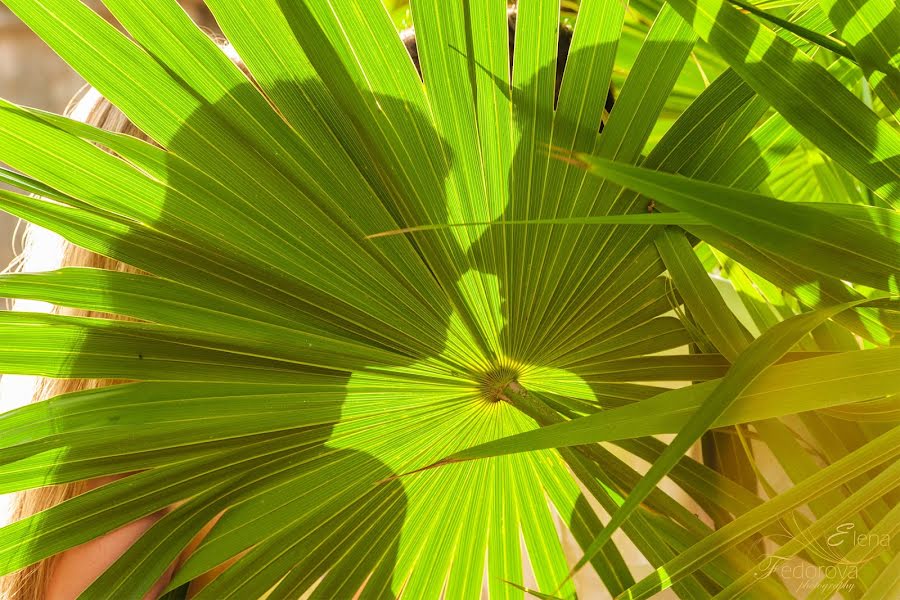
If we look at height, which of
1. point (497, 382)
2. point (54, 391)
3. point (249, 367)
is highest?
point (54, 391)

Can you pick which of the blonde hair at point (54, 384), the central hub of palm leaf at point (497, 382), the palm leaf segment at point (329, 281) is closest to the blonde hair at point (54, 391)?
the blonde hair at point (54, 384)

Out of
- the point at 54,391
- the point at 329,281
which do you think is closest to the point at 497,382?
the point at 329,281

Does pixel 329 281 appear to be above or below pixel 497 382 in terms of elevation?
above

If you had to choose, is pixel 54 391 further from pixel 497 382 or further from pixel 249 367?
pixel 497 382

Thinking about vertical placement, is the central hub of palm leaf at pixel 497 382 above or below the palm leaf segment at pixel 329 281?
below

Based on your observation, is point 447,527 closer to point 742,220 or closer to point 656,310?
point 656,310

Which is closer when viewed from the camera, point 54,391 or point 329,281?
point 329,281

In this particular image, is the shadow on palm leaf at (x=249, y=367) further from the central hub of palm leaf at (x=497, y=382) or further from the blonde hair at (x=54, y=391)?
the blonde hair at (x=54, y=391)

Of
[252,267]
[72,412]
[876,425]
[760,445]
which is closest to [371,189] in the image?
[252,267]
